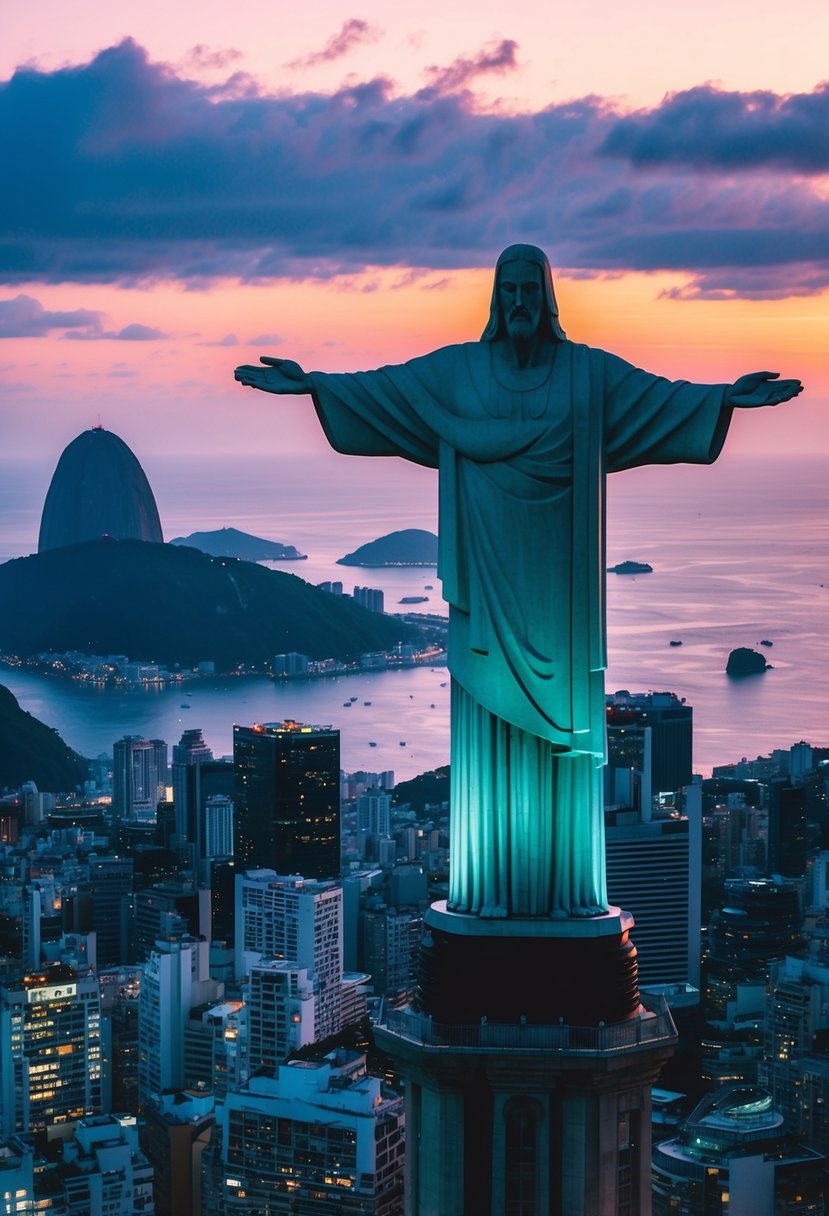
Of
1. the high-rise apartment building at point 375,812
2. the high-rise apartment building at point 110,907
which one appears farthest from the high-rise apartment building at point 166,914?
the high-rise apartment building at point 375,812

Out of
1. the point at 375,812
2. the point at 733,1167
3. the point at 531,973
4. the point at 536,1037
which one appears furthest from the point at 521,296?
A: the point at 375,812

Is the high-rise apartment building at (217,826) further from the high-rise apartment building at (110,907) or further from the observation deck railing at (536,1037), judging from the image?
the observation deck railing at (536,1037)

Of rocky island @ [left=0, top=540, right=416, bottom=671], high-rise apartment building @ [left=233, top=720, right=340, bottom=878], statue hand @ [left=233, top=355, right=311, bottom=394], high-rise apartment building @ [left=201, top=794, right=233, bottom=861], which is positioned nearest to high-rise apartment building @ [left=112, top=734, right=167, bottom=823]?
high-rise apartment building @ [left=201, top=794, right=233, bottom=861]

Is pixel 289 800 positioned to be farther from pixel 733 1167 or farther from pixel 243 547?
pixel 243 547

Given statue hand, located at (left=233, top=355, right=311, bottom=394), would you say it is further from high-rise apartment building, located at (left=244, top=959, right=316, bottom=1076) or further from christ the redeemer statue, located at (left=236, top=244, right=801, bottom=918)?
high-rise apartment building, located at (left=244, top=959, right=316, bottom=1076)

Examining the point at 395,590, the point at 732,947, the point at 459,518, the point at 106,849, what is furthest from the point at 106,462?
the point at 459,518
